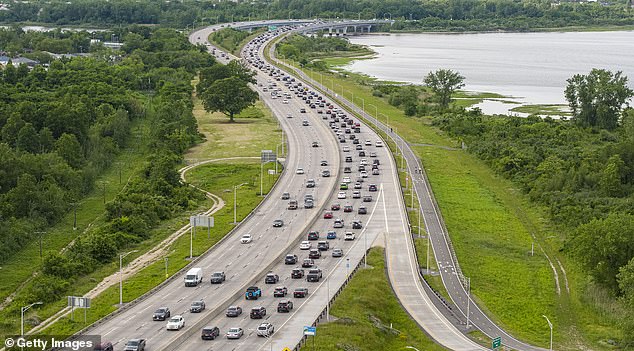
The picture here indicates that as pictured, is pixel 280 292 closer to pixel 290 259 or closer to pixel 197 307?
pixel 197 307

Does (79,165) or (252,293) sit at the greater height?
(252,293)

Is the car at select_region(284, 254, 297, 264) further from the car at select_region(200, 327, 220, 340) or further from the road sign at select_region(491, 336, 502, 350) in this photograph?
the road sign at select_region(491, 336, 502, 350)

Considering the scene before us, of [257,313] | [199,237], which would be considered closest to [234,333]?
[257,313]

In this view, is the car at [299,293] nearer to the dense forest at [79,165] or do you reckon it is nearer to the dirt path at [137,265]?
the dirt path at [137,265]

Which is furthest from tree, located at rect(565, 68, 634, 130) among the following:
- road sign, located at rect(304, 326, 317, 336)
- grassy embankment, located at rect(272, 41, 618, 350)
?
road sign, located at rect(304, 326, 317, 336)

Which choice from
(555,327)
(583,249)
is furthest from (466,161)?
(555,327)
